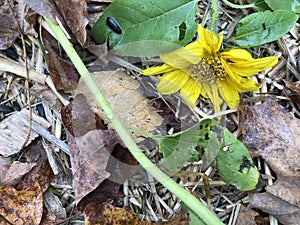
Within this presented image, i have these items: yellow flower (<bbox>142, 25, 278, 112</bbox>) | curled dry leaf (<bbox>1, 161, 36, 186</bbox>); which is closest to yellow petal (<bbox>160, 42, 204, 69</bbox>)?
yellow flower (<bbox>142, 25, 278, 112</bbox>)

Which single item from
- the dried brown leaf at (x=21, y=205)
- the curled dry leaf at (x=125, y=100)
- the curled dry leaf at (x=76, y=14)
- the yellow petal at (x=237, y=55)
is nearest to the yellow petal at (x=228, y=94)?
the yellow petal at (x=237, y=55)

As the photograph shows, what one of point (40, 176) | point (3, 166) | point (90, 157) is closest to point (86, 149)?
point (90, 157)

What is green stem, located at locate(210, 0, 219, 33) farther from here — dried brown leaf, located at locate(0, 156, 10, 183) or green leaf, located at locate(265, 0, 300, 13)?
dried brown leaf, located at locate(0, 156, 10, 183)

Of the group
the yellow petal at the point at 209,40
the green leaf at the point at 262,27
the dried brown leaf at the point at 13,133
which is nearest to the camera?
the yellow petal at the point at 209,40

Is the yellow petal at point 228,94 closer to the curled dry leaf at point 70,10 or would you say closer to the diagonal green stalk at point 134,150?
the diagonal green stalk at point 134,150

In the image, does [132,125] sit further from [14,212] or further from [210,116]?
[14,212]

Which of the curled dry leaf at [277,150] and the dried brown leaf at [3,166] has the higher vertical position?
the dried brown leaf at [3,166]
